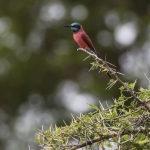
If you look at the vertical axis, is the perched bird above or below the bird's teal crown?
below

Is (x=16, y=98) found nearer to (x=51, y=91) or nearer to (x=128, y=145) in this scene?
(x=51, y=91)

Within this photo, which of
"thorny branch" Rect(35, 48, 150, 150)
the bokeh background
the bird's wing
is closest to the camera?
"thorny branch" Rect(35, 48, 150, 150)

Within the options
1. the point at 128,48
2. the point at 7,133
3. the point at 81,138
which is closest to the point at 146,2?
the point at 128,48

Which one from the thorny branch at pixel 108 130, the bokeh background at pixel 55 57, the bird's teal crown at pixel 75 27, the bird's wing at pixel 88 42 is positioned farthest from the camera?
the bokeh background at pixel 55 57

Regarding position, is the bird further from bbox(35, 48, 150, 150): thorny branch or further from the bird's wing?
bbox(35, 48, 150, 150): thorny branch

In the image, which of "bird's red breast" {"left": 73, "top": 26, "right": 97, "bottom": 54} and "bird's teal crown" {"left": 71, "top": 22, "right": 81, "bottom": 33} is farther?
"bird's teal crown" {"left": 71, "top": 22, "right": 81, "bottom": 33}

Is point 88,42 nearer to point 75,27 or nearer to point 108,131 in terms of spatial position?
point 75,27

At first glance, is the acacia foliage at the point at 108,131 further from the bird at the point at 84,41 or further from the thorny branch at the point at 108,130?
the bird at the point at 84,41

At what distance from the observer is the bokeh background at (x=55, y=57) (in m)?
14.7

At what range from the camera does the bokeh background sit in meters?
14.7

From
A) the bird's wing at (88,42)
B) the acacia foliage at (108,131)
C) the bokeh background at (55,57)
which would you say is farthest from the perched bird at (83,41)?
the bokeh background at (55,57)

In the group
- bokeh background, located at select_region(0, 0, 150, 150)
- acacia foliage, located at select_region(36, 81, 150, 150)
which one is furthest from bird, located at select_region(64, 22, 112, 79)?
bokeh background, located at select_region(0, 0, 150, 150)

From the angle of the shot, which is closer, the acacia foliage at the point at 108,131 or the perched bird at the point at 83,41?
the acacia foliage at the point at 108,131

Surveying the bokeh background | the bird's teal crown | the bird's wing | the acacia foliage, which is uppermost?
the bokeh background
